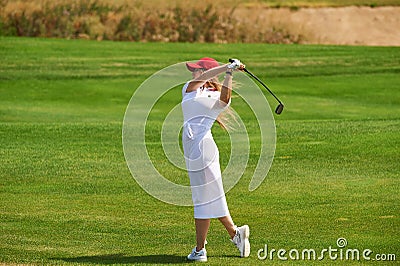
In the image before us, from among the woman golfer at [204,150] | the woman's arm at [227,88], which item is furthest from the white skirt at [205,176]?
the woman's arm at [227,88]

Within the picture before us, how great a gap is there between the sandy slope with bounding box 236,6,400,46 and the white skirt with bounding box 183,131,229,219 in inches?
1088

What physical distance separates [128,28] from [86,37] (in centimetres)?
144

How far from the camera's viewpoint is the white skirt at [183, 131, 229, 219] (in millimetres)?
9328

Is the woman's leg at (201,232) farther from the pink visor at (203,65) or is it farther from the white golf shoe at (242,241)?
the pink visor at (203,65)

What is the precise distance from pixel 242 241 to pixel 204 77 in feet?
4.78

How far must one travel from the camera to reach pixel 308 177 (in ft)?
43.5

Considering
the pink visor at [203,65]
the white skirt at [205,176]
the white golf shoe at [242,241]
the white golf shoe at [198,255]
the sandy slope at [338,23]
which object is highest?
the pink visor at [203,65]

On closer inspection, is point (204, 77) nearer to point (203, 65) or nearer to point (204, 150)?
point (203, 65)

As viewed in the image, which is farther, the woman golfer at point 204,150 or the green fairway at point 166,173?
the green fairway at point 166,173

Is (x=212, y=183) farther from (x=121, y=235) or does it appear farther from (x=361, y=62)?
(x=361, y=62)

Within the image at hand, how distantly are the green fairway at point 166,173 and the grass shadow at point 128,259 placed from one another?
0.02 m

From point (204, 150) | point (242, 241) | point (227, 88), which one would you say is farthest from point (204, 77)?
point (242, 241)

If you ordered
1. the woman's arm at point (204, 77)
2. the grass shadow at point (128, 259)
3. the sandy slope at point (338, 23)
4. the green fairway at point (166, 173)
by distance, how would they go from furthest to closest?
1. the sandy slope at point (338, 23)
2. the green fairway at point (166, 173)
3. the grass shadow at point (128, 259)
4. the woman's arm at point (204, 77)

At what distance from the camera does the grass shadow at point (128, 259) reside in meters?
9.27
